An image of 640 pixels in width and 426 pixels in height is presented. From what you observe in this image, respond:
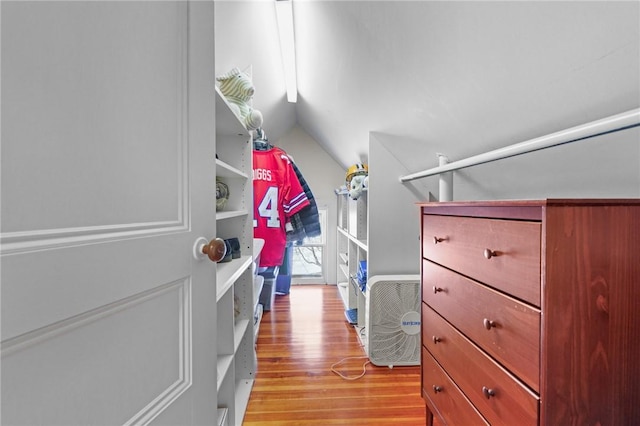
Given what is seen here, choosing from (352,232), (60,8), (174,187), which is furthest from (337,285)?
(60,8)

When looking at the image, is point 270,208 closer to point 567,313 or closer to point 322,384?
point 322,384

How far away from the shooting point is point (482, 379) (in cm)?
83

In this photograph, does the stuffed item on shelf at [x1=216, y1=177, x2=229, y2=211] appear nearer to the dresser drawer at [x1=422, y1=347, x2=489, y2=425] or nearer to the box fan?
the box fan

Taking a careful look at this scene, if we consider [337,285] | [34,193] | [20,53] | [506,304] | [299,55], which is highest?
[299,55]

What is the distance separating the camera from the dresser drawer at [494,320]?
2.17 feet

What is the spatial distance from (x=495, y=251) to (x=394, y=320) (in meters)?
1.33

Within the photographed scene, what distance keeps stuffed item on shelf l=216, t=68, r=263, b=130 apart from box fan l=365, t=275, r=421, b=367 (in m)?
1.36

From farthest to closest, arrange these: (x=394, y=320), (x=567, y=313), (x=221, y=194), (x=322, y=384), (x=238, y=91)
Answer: (x=394, y=320)
(x=322, y=384)
(x=221, y=194)
(x=238, y=91)
(x=567, y=313)

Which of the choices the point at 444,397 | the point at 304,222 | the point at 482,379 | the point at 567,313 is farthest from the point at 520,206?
the point at 304,222

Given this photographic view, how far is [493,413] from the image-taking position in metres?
0.79

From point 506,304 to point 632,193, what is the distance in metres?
0.60

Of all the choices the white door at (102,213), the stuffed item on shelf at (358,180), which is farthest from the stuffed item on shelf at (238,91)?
the stuffed item on shelf at (358,180)

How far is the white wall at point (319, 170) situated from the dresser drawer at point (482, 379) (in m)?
2.77

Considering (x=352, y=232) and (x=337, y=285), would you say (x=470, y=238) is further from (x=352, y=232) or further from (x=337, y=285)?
(x=337, y=285)
